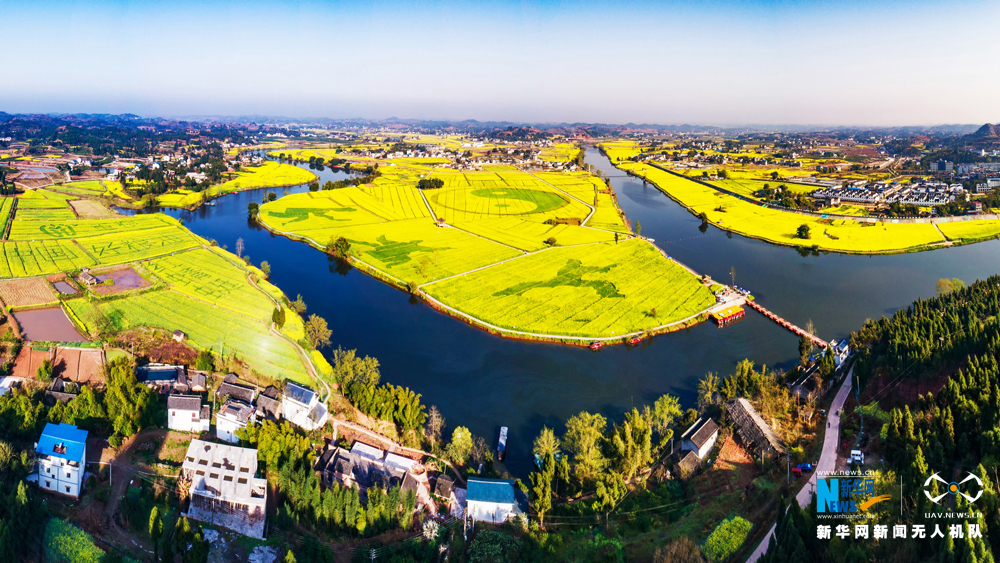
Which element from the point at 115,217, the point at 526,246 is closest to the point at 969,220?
the point at 526,246

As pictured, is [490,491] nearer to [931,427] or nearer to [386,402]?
[386,402]

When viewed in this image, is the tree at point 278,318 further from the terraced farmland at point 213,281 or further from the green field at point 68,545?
the green field at point 68,545

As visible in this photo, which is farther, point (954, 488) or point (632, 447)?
point (632, 447)

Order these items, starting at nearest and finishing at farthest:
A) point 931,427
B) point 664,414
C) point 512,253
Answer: point 931,427 < point 664,414 < point 512,253

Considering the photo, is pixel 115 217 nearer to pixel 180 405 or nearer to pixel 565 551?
pixel 180 405

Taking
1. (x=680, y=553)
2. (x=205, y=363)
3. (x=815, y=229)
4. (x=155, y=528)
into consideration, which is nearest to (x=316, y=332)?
(x=205, y=363)

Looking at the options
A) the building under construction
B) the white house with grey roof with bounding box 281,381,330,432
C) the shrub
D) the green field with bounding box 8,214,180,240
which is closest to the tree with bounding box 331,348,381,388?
the white house with grey roof with bounding box 281,381,330,432
